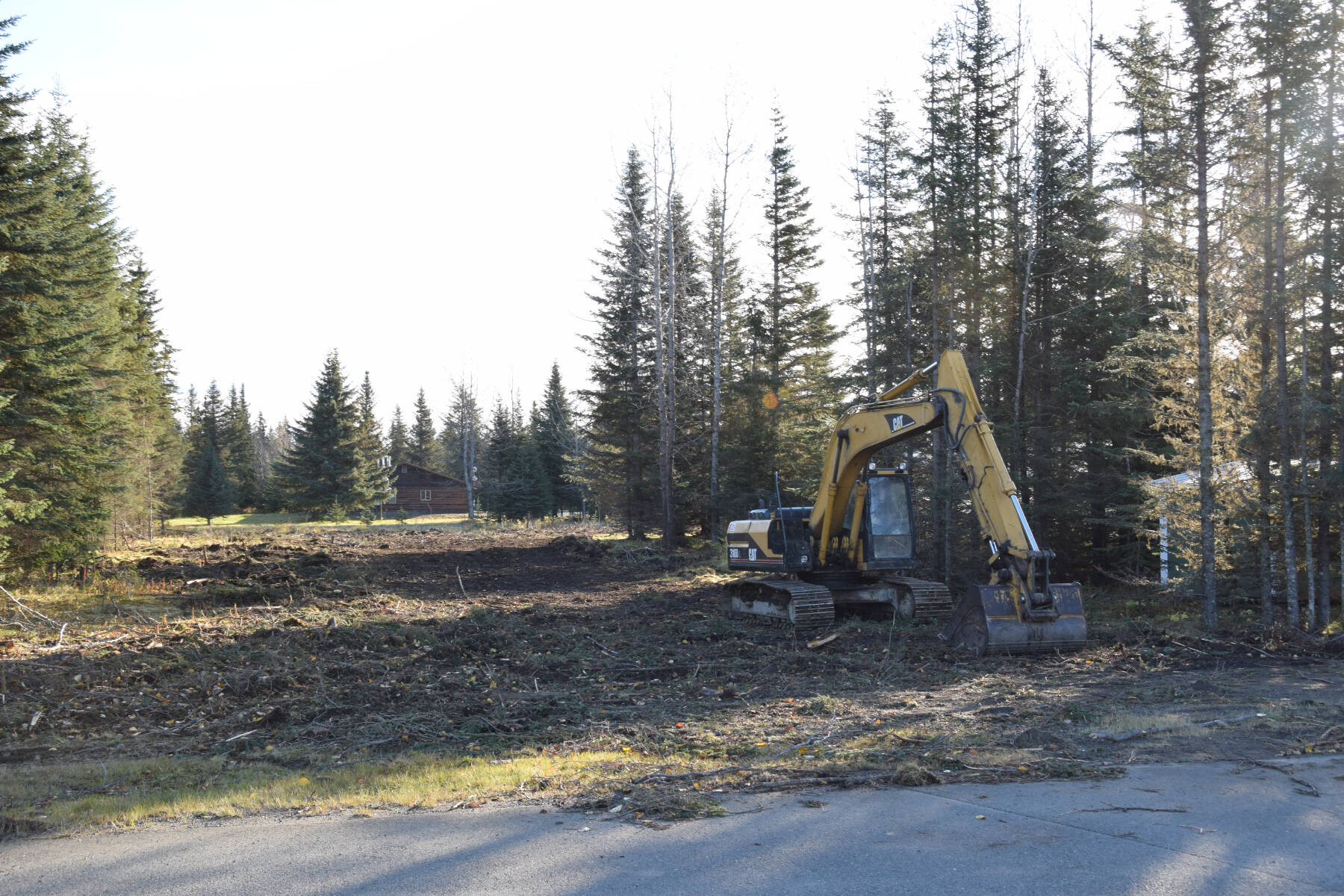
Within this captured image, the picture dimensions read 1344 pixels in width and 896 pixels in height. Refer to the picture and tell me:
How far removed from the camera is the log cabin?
2635 inches

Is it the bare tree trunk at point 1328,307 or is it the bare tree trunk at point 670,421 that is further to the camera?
the bare tree trunk at point 670,421

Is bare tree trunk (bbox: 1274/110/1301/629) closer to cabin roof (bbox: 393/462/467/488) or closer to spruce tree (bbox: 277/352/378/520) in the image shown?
spruce tree (bbox: 277/352/378/520)

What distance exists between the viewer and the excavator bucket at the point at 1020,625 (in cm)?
1188

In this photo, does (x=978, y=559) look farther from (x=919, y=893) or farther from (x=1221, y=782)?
(x=919, y=893)

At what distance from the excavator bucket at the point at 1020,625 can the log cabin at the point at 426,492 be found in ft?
191

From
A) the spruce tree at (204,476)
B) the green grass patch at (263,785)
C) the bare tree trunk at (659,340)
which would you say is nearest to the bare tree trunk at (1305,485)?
the green grass patch at (263,785)

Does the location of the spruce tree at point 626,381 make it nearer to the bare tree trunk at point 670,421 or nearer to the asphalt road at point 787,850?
the bare tree trunk at point 670,421

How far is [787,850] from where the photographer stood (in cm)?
519

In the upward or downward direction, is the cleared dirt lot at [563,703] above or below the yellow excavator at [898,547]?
below

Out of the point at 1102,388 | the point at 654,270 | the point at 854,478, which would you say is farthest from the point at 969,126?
the point at 854,478

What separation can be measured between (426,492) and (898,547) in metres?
56.9

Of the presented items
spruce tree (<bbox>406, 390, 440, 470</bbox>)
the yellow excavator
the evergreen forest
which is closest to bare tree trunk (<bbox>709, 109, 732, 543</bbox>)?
the evergreen forest

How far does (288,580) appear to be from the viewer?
19.9 m

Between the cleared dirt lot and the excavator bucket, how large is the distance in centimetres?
29
